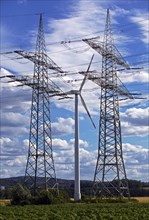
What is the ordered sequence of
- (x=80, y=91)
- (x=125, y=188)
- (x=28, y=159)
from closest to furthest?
(x=28, y=159)
(x=125, y=188)
(x=80, y=91)

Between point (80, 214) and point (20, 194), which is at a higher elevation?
point (20, 194)

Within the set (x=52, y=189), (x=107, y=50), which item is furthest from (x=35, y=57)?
(x=52, y=189)

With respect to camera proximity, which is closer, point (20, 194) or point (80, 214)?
point (80, 214)

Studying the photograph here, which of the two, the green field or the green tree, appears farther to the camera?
the green tree

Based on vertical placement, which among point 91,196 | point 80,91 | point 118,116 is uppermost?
point 80,91

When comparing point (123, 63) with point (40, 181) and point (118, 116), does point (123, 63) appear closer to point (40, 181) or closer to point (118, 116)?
point (118, 116)

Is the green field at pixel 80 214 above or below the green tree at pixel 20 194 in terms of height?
below

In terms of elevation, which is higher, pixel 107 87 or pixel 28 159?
pixel 107 87

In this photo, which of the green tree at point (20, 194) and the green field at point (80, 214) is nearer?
the green field at point (80, 214)

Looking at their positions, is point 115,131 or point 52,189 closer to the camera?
point 115,131

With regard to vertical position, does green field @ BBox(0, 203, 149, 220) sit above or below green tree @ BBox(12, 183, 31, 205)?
below

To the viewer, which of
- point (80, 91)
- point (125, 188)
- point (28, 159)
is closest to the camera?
point (28, 159)
